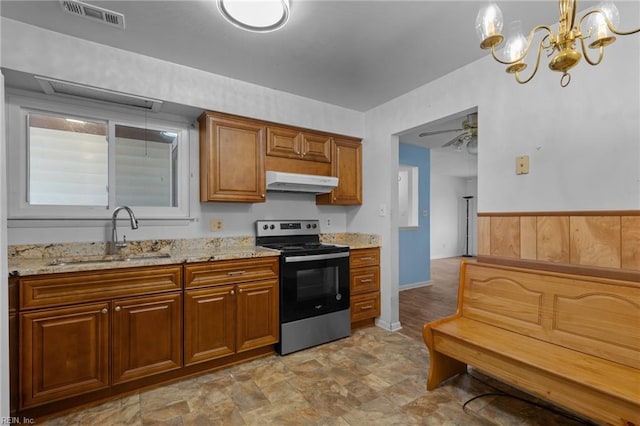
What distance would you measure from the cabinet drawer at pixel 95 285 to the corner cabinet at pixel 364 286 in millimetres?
1675

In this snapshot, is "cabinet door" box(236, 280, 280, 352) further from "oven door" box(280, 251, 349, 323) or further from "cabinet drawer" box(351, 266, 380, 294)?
"cabinet drawer" box(351, 266, 380, 294)

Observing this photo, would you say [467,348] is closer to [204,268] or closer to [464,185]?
[204,268]

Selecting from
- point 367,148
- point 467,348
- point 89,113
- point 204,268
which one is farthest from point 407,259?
point 89,113

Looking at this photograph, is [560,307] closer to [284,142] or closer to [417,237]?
[284,142]

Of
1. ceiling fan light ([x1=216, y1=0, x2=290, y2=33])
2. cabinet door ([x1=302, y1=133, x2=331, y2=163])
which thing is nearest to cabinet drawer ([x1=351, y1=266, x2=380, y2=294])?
cabinet door ([x1=302, y1=133, x2=331, y2=163])

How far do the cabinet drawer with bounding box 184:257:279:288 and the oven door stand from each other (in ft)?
0.42

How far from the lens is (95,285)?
1901mm

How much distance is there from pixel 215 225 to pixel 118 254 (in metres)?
0.80

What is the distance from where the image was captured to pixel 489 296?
209 centimetres

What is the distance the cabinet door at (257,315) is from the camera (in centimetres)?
242

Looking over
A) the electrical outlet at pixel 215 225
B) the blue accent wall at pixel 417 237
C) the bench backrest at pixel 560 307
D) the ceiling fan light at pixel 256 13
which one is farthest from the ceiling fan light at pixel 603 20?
the blue accent wall at pixel 417 237

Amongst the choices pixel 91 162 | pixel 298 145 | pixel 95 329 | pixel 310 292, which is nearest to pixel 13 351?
pixel 95 329

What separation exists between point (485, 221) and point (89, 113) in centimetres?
322

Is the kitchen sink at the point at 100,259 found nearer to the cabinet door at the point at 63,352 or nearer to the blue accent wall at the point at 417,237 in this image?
the cabinet door at the point at 63,352
